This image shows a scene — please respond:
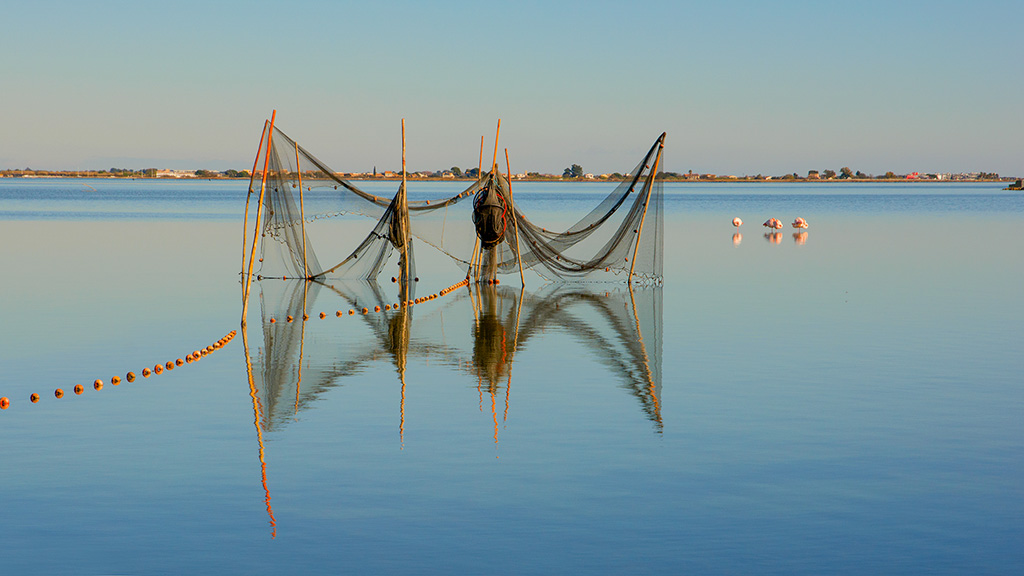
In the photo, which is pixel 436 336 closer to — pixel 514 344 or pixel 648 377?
pixel 514 344

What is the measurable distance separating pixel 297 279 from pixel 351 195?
3.67 m

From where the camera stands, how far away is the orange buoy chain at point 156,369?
10.4 m

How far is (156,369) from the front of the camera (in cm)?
1200

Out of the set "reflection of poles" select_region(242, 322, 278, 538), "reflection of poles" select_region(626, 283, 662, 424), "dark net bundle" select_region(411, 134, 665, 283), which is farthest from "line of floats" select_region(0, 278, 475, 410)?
"reflection of poles" select_region(626, 283, 662, 424)

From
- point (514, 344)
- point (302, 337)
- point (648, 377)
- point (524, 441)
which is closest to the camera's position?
point (524, 441)

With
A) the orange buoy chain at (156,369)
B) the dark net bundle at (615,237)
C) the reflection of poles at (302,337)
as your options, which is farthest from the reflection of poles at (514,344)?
the orange buoy chain at (156,369)

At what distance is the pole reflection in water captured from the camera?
436 inches

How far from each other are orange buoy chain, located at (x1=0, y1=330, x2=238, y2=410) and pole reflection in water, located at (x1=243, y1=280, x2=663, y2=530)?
0.47m

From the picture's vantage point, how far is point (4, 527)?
674 centimetres

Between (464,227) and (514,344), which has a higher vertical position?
(464,227)

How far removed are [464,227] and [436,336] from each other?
6.95m

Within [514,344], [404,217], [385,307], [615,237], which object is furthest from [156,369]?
[615,237]

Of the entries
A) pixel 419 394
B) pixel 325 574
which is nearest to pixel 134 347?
pixel 419 394

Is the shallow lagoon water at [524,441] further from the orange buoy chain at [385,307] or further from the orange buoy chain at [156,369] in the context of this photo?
the orange buoy chain at [385,307]
